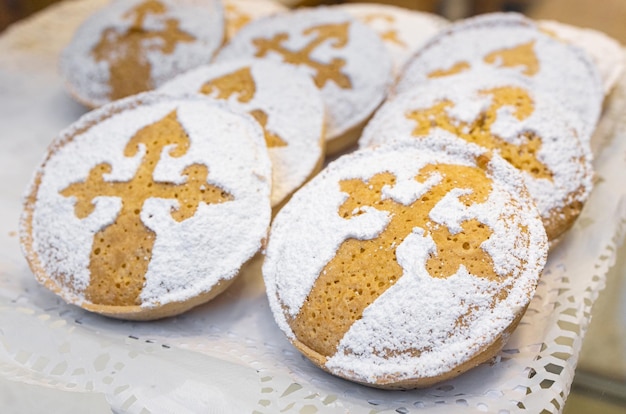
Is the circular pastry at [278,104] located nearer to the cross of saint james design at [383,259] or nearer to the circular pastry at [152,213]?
the circular pastry at [152,213]

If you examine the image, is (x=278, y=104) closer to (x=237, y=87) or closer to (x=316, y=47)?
(x=237, y=87)

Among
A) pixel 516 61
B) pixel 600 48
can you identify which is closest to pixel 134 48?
pixel 516 61

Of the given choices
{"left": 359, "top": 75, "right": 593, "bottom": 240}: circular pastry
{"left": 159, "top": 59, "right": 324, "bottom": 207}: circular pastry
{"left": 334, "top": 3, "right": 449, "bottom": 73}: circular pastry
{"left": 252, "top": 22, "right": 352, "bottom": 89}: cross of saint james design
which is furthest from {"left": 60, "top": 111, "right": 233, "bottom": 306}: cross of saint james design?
{"left": 334, "top": 3, "right": 449, "bottom": 73}: circular pastry

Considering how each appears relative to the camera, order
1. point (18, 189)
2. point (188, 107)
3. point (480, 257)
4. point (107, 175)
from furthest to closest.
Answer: point (18, 189), point (188, 107), point (107, 175), point (480, 257)

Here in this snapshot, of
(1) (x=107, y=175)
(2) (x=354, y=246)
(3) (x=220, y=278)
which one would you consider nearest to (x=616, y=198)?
(2) (x=354, y=246)

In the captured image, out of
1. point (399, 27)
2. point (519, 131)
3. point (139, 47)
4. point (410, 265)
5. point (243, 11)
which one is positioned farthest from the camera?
point (243, 11)

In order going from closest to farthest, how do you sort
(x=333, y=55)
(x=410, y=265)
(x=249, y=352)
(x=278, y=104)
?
(x=410, y=265)
(x=249, y=352)
(x=278, y=104)
(x=333, y=55)

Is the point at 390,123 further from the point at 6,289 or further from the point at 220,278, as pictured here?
the point at 6,289
